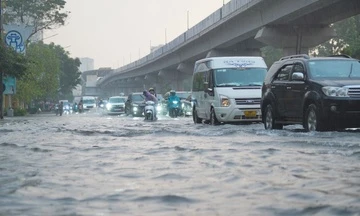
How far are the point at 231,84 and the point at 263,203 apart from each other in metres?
15.6

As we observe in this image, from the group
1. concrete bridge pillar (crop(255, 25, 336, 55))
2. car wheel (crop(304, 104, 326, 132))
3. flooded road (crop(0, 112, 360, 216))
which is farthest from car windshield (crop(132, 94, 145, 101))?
flooded road (crop(0, 112, 360, 216))

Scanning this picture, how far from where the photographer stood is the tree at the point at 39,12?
213 ft

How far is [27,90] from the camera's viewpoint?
202 ft

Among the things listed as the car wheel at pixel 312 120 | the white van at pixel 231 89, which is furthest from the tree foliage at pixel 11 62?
the car wheel at pixel 312 120

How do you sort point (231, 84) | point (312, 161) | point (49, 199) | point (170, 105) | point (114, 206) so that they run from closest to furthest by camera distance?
point (114, 206) < point (49, 199) < point (312, 161) < point (231, 84) < point (170, 105)

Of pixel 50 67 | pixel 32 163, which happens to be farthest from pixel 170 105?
pixel 50 67

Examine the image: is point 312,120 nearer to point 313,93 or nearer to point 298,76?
point 313,93

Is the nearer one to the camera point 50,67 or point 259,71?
point 259,71

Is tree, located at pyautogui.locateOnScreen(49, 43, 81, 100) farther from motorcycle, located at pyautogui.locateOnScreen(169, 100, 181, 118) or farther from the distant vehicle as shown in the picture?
motorcycle, located at pyautogui.locateOnScreen(169, 100, 181, 118)

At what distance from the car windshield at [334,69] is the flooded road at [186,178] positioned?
237cm

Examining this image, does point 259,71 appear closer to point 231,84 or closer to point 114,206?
point 231,84

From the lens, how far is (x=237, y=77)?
21.5 metres

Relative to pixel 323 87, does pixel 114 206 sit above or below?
below

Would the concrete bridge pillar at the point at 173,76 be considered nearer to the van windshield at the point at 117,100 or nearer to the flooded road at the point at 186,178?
the van windshield at the point at 117,100
